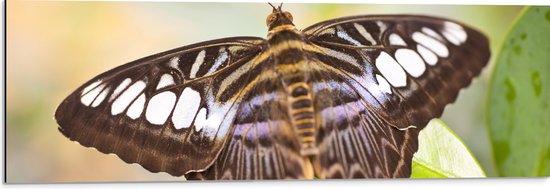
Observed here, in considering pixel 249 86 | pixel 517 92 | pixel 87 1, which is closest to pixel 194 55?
pixel 249 86

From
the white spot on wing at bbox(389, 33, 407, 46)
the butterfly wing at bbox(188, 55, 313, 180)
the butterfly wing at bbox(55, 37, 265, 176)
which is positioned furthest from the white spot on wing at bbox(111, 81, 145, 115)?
the white spot on wing at bbox(389, 33, 407, 46)

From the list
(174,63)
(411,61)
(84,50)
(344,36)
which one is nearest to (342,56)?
(344,36)

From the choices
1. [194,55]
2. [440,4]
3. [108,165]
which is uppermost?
[440,4]

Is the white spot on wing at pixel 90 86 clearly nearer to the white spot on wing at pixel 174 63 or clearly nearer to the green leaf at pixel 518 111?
the white spot on wing at pixel 174 63

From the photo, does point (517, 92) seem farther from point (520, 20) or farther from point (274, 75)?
point (274, 75)

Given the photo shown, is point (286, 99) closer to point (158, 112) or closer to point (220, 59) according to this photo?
point (220, 59)

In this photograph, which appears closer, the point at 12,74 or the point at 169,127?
the point at 169,127

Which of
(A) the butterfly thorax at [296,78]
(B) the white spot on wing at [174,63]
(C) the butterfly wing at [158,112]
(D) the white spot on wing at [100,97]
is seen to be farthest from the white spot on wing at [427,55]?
(D) the white spot on wing at [100,97]
